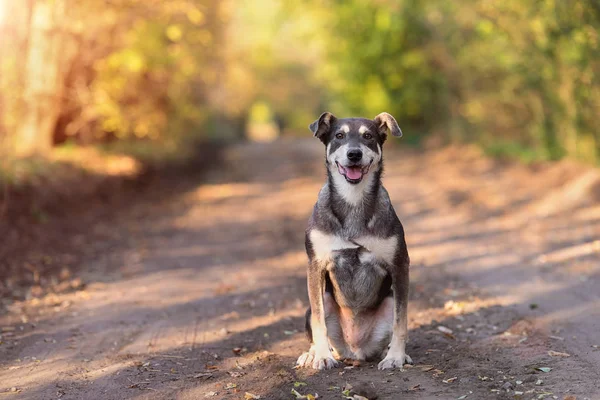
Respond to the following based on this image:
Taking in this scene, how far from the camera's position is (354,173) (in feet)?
19.7

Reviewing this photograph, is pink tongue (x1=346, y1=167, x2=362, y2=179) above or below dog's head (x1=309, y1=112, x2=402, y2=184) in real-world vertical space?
below

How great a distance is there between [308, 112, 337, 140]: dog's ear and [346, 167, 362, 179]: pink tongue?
428mm

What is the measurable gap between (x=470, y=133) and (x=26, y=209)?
56.7 ft

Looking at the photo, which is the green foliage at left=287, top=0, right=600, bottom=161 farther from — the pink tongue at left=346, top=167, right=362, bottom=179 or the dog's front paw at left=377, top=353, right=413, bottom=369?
the dog's front paw at left=377, top=353, right=413, bottom=369

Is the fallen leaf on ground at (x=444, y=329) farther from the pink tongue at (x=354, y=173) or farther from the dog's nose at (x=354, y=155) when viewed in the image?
the dog's nose at (x=354, y=155)

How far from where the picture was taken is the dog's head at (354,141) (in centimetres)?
590

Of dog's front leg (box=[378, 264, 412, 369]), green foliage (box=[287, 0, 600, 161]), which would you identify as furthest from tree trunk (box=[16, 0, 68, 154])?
dog's front leg (box=[378, 264, 412, 369])

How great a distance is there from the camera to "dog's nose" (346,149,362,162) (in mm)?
5840

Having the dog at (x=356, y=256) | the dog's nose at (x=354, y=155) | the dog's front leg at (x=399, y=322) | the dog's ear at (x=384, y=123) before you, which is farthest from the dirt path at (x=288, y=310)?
the dog's ear at (x=384, y=123)

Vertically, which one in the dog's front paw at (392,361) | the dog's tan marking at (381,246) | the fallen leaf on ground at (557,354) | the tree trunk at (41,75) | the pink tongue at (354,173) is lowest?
the fallen leaf on ground at (557,354)

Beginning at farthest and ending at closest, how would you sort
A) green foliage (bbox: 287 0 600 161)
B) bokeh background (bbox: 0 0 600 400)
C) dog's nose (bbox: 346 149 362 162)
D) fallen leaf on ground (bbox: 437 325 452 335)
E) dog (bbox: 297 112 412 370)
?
1. green foliage (bbox: 287 0 600 161)
2. fallen leaf on ground (bbox: 437 325 452 335)
3. bokeh background (bbox: 0 0 600 400)
4. dog (bbox: 297 112 412 370)
5. dog's nose (bbox: 346 149 362 162)

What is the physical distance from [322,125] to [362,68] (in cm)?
2565

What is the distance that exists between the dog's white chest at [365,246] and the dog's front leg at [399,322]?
165mm

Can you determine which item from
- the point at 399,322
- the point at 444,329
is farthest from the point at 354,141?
the point at 444,329
